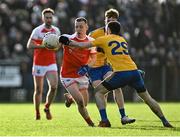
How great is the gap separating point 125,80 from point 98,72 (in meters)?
1.66

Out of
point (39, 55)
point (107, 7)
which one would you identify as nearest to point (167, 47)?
point (107, 7)

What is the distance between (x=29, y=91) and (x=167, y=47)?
5.82 metres

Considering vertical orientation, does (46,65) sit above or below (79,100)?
above

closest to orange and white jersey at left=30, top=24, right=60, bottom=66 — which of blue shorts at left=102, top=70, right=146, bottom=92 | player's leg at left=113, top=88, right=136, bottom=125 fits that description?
player's leg at left=113, top=88, right=136, bottom=125

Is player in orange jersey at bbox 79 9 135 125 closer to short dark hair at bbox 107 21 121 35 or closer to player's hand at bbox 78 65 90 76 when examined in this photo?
player's hand at bbox 78 65 90 76

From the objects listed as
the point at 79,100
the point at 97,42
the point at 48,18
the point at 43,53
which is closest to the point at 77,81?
the point at 79,100

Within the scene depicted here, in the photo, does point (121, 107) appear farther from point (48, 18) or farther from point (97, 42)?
point (48, 18)

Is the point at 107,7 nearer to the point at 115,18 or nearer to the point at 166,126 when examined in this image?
the point at 115,18

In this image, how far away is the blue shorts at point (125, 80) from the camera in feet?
40.0

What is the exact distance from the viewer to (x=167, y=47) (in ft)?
88.8

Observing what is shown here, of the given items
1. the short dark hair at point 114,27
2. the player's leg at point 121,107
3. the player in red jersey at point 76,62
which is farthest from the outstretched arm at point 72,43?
the player's leg at point 121,107

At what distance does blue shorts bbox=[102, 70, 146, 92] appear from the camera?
12188 millimetres

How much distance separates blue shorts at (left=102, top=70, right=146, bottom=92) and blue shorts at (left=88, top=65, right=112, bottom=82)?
1386 mm

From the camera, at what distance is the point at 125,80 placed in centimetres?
1217
